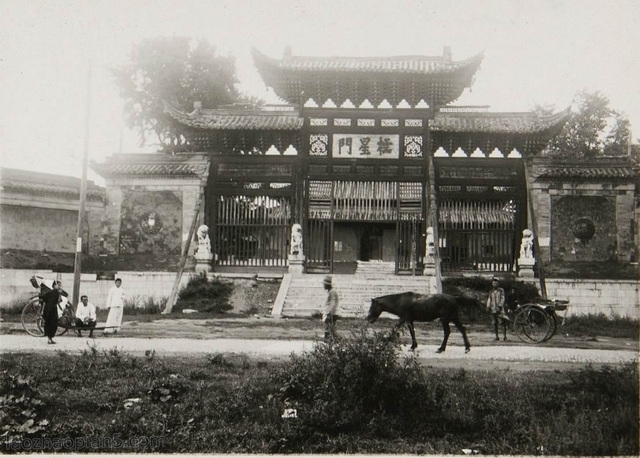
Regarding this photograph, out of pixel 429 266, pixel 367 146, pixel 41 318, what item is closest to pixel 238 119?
pixel 367 146

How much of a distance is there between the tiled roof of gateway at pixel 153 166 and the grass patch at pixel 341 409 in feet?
49.9

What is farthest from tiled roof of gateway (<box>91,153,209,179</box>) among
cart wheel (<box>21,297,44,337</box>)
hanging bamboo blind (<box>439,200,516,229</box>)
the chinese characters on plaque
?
hanging bamboo blind (<box>439,200,516,229</box>)

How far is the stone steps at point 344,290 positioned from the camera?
17859 millimetres

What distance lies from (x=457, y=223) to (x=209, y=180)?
8.87 meters

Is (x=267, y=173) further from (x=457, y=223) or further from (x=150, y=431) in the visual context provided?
(x=150, y=431)

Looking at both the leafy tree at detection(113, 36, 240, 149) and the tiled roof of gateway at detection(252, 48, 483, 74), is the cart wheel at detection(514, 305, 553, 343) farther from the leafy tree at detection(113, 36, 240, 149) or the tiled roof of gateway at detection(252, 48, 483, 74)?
the leafy tree at detection(113, 36, 240, 149)

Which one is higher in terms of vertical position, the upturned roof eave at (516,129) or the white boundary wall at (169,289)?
the upturned roof eave at (516,129)

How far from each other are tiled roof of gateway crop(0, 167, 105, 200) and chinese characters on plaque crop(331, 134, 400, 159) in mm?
12581

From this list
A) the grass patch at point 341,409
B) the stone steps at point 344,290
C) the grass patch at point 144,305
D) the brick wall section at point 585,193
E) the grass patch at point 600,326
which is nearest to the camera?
the grass patch at point 341,409

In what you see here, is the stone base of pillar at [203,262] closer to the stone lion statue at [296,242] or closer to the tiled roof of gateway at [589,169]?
the stone lion statue at [296,242]

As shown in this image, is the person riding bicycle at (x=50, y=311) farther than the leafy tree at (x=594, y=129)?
No

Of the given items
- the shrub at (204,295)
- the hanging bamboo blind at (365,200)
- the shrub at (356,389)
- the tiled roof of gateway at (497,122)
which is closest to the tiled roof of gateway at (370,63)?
the tiled roof of gateway at (497,122)

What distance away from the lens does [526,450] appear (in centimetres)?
621

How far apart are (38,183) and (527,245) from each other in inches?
777
